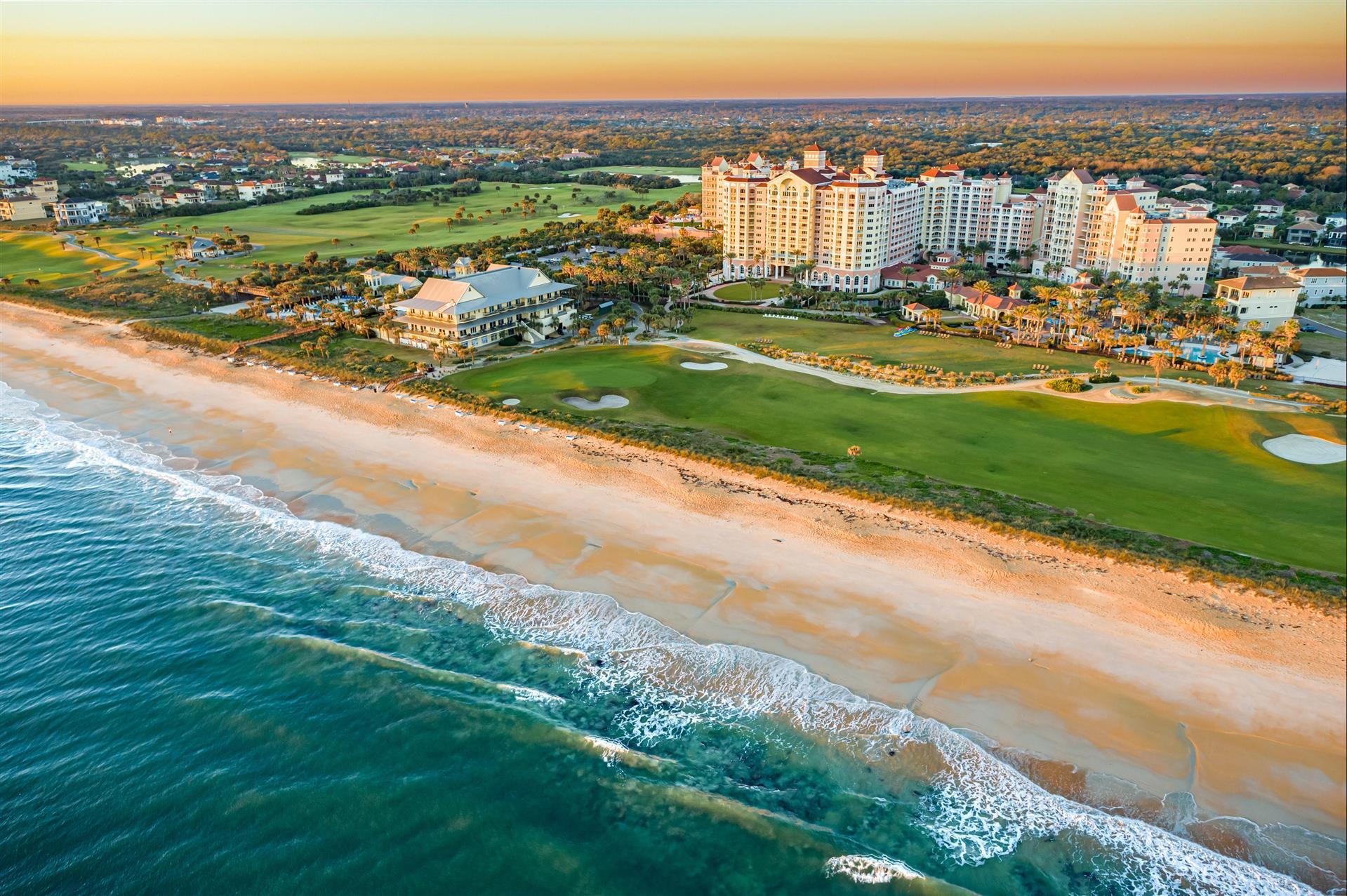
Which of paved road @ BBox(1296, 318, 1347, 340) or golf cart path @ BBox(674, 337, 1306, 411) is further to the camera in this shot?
paved road @ BBox(1296, 318, 1347, 340)

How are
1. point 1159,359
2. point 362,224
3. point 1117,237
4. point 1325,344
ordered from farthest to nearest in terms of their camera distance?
point 362,224, point 1117,237, point 1325,344, point 1159,359

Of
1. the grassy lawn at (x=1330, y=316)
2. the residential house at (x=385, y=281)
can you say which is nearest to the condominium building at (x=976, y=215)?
the grassy lawn at (x=1330, y=316)

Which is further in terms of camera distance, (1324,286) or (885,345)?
(1324,286)

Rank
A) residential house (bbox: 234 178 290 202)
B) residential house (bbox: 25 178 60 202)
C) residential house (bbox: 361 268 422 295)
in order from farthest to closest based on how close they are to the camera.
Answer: residential house (bbox: 234 178 290 202)
residential house (bbox: 25 178 60 202)
residential house (bbox: 361 268 422 295)

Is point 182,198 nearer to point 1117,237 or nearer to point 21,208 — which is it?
point 21,208

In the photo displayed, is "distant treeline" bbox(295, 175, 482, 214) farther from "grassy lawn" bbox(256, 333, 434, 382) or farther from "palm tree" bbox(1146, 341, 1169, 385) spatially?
"palm tree" bbox(1146, 341, 1169, 385)

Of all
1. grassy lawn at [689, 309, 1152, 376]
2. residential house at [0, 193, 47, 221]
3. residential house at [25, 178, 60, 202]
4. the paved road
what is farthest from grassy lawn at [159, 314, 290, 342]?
residential house at [25, 178, 60, 202]

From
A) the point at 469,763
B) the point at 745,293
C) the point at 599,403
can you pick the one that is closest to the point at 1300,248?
the point at 745,293

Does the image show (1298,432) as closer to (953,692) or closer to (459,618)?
(953,692)
